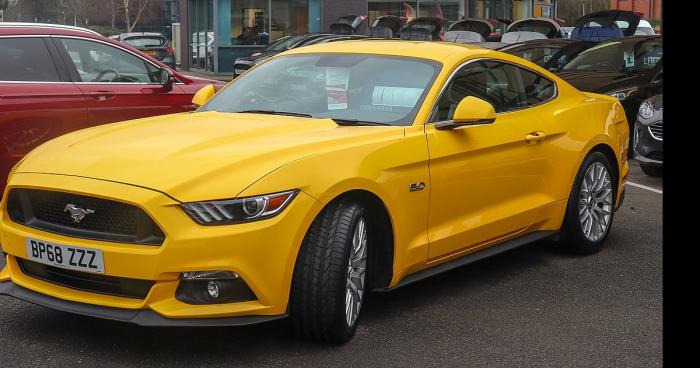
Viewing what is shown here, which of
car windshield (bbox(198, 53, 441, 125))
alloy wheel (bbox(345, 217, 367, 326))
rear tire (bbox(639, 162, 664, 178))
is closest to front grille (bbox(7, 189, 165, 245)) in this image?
alloy wheel (bbox(345, 217, 367, 326))

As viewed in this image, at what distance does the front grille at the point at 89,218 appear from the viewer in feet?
13.3

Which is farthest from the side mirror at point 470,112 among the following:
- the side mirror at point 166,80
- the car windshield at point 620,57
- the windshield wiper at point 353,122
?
the car windshield at point 620,57

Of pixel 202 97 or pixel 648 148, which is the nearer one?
pixel 202 97

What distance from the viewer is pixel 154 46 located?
33.7m

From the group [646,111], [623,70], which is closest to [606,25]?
[623,70]

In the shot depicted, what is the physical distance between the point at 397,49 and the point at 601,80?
6961mm

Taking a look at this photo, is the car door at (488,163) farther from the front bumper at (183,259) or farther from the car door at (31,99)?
the car door at (31,99)

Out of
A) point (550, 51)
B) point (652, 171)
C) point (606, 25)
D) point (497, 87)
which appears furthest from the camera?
point (606, 25)

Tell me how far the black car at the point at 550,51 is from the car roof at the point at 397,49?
7948 millimetres

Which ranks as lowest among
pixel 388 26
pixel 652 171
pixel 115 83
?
pixel 652 171

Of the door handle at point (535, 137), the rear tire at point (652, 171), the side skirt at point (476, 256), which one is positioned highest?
the door handle at point (535, 137)

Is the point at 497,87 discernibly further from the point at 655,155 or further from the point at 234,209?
the point at 655,155

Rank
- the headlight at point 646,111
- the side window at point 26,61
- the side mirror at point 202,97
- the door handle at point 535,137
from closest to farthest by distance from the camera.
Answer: the door handle at point 535,137
the side mirror at point 202,97
the side window at point 26,61
the headlight at point 646,111
